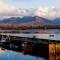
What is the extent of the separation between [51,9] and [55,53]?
0.82 m

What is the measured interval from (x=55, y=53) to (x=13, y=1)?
4.07 feet

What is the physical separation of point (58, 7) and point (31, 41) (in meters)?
0.80

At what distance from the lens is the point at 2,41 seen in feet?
171

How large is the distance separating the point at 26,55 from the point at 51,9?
0.97 metres

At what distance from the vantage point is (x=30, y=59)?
52.2 m

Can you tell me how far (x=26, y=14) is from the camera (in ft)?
171

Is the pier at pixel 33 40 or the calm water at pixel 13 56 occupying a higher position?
the pier at pixel 33 40

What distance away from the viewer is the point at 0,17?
171 feet

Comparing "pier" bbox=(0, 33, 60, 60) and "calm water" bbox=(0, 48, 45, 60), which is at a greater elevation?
"pier" bbox=(0, 33, 60, 60)

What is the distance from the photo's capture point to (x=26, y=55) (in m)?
52.2

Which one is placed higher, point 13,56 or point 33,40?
point 33,40

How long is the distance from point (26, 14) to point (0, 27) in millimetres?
538

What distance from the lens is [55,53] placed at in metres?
52.3

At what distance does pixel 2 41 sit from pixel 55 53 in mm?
1008
